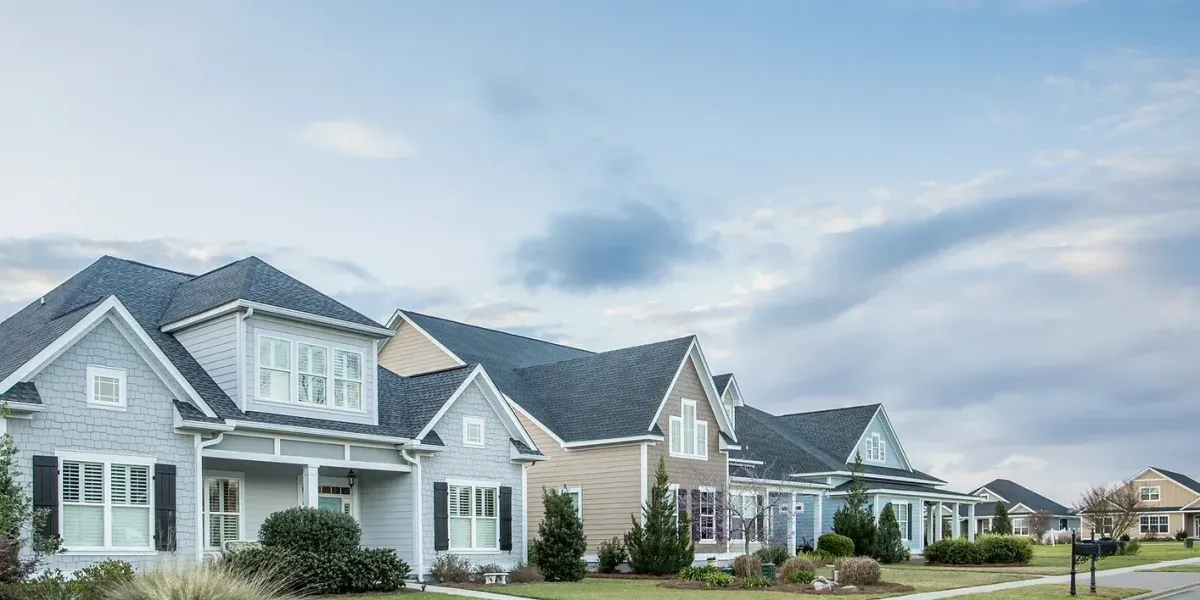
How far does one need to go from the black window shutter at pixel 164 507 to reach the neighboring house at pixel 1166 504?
90.4m

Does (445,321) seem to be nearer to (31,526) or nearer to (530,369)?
(530,369)

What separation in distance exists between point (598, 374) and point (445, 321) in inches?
295

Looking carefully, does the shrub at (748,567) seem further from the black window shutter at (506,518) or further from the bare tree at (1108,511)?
the bare tree at (1108,511)

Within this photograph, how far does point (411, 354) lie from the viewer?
41.8 metres

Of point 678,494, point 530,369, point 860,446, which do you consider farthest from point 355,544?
point 860,446

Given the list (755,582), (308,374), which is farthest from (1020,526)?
(308,374)

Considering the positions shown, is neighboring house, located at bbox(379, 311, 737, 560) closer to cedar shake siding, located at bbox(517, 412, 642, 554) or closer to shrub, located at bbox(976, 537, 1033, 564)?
cedar shake siding, located at bbox(517, 412, 642, 554)

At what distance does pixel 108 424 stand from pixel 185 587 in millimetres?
7602

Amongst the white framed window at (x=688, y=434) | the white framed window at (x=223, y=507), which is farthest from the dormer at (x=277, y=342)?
the white framed window at (x=688, y=434)

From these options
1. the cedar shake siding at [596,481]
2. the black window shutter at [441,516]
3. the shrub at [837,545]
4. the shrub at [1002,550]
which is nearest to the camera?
the black window shutter at [441,516]

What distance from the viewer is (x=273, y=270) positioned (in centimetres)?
2814

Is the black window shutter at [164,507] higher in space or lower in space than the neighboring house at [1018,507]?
higher

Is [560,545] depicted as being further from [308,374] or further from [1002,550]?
[1002,550]

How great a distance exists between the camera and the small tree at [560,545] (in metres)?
30.1
